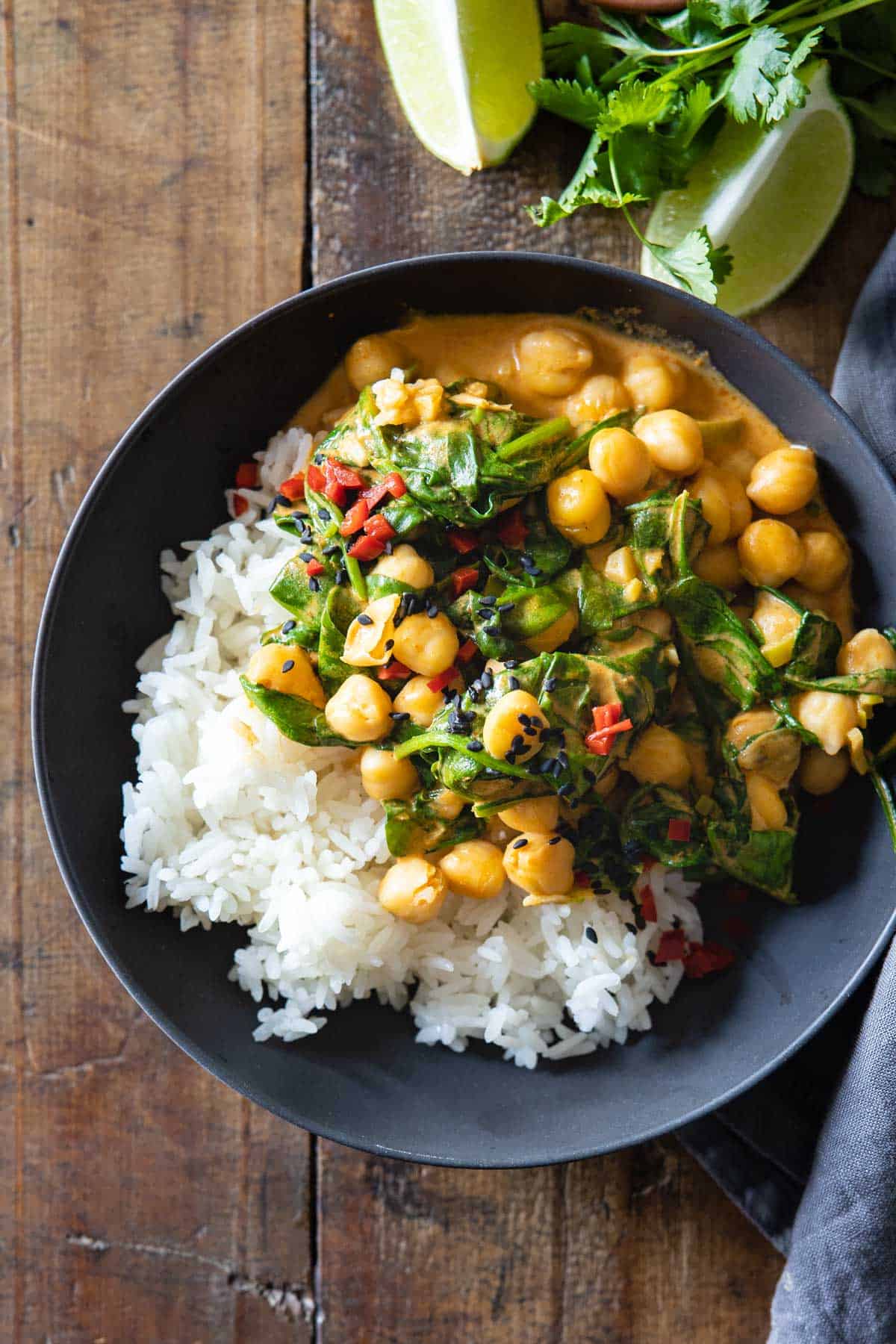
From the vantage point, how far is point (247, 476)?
3.28 meters

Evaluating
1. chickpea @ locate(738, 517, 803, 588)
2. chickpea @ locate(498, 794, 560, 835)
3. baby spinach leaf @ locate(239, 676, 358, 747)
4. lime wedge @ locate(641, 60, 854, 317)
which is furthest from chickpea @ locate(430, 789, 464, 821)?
lime wedge @ locate(641, 60, 854, 317)

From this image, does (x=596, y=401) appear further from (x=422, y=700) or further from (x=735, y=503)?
(x=422, y=700)

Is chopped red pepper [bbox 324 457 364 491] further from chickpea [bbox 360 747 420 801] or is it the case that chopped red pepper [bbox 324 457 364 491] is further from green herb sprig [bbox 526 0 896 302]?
green herb sprig [bbox 526 0 896 302]

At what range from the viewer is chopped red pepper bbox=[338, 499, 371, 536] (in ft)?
9.50

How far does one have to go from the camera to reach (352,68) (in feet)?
11.5

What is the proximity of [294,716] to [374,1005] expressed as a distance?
0.89 m

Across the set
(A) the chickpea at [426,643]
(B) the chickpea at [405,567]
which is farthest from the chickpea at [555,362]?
(A) the chickpea at [426,643]

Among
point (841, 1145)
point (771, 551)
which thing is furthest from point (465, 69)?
point (841, 1145)

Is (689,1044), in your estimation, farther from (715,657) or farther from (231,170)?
(231,170)

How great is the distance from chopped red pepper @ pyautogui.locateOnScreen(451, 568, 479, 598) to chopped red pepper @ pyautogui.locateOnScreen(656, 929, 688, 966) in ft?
3.64

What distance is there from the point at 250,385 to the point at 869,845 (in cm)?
211

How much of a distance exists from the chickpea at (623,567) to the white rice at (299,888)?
833mm

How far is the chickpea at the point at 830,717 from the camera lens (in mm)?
2895

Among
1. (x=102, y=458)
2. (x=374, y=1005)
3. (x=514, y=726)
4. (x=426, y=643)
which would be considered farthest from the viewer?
(x=102, y=458)
